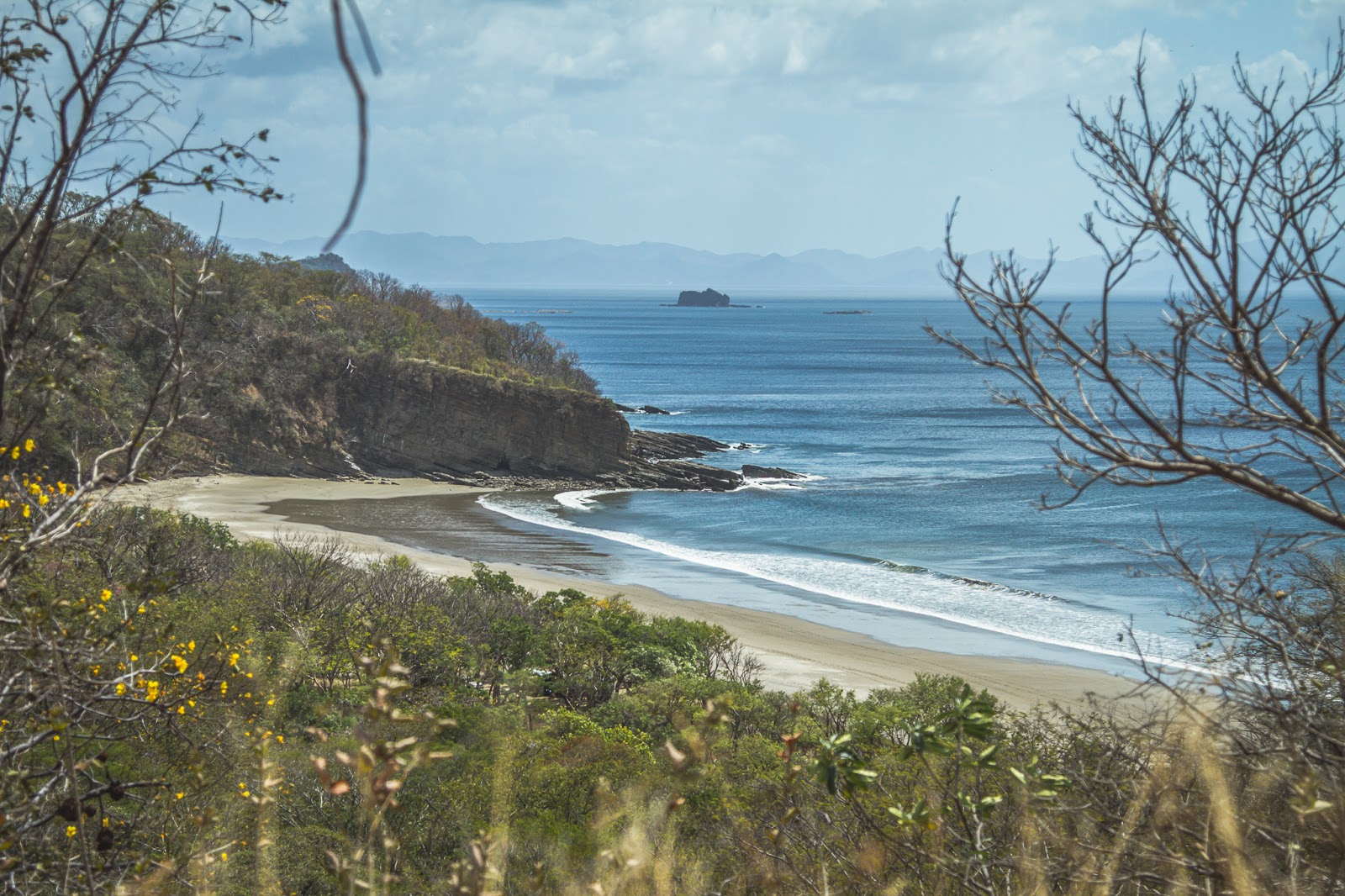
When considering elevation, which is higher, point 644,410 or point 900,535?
point 644,410

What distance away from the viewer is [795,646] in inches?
873

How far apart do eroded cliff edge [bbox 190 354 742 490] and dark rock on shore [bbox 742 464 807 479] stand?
151 centimetres

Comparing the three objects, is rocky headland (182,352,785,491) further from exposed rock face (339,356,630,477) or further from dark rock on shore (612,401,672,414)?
dark rock on shore (612,401,672,414)

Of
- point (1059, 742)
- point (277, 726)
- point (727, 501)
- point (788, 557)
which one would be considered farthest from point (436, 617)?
point (727, 501)

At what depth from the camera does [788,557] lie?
32.8 metres

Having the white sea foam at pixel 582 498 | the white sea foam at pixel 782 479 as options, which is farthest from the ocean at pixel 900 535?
the white sea foam at pixel 782 479

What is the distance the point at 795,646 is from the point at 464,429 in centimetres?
2847

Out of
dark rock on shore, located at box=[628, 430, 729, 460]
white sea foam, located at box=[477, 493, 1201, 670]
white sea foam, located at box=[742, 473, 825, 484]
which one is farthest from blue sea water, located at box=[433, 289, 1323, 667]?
dark rock on shore, located at box=[628, 430, 729, 460]

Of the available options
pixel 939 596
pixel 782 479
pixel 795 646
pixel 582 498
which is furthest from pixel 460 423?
pixel 795 646

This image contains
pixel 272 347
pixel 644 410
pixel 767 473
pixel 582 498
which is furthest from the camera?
pixel 644 410

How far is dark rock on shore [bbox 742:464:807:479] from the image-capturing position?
161ft

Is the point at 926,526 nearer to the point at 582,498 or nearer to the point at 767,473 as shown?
the point at 767,473

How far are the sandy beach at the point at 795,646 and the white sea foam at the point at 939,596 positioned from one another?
6.33 ft

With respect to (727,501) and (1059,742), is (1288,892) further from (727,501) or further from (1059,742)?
(727,501)
